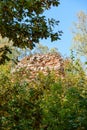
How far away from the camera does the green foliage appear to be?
621cm

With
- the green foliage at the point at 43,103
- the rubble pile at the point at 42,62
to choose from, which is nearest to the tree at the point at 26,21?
the green foliage at the point at 43,103

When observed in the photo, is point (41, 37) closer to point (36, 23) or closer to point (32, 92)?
point (36, 23)

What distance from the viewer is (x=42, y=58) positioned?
1664 centimetres

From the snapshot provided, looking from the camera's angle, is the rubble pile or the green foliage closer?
the green foliage

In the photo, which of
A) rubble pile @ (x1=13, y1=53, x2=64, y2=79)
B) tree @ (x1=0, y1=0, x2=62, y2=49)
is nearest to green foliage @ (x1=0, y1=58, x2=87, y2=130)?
tree @ (x1=0, y1=0, x2=62, y2=49)

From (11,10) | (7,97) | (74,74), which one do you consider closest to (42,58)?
(74,74)

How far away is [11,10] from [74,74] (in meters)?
3.49

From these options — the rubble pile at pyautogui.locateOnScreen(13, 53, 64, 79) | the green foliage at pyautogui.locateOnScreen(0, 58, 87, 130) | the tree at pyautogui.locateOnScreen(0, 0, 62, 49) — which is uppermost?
the rubble pile at pyautogui.locateOnScreen(13, 53, 64, 79)

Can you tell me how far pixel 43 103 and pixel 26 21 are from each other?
2639mm

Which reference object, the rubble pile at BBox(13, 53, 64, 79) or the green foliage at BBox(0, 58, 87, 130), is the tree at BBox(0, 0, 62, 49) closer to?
the green foliage at BBox(0, 58, 87, 130)

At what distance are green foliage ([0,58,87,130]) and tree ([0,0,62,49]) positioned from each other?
1342mm

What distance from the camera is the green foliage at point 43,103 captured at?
244 inches

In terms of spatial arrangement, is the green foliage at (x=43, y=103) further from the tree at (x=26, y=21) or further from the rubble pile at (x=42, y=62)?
the rubble pile at (x=42, y=62)

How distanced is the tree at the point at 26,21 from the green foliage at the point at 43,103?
4.40ft
